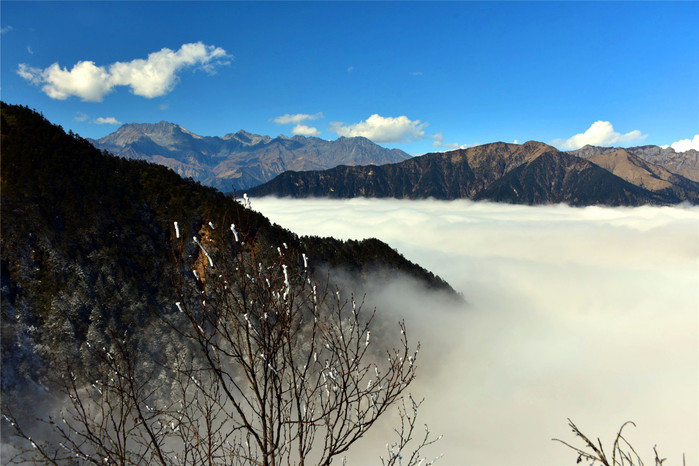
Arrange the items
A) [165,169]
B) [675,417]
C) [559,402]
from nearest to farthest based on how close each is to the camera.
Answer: [165,169] → [559,402] → [675,417]

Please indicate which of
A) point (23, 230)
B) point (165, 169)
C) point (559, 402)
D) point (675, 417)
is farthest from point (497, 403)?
point (23, 230)

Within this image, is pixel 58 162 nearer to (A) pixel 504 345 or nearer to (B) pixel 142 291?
(B) pixel 142 291

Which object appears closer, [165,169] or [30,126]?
[30,126]

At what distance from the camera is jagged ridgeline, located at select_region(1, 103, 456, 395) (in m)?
53.7

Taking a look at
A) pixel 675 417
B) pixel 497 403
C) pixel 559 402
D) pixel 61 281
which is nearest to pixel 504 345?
pixel 559 402

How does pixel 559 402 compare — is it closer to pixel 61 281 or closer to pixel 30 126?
pixel 61 281

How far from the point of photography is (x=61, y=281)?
57062mm

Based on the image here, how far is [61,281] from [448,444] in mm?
113371

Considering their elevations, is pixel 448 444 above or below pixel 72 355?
below

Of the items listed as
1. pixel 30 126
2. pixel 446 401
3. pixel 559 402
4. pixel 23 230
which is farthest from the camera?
pixel 559 402

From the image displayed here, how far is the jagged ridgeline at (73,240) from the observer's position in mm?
53688

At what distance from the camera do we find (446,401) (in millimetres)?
129125

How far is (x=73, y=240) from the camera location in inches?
2334

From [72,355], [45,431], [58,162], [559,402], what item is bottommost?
[559,402]
